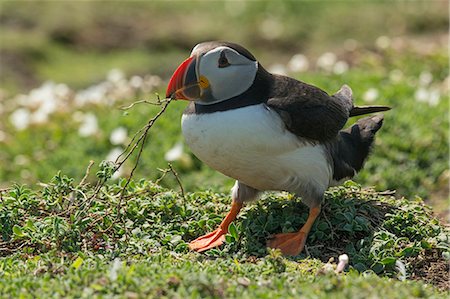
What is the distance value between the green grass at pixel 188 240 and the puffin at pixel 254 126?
199 mm

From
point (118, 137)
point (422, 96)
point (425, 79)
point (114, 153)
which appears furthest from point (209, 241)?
point (425, 79)

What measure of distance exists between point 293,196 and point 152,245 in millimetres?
1194

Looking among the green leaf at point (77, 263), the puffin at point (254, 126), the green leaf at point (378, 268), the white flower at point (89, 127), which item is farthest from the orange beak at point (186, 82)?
the white flower at point (89, 127)

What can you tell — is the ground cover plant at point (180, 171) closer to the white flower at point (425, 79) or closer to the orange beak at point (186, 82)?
the white flower at point (425, 79)


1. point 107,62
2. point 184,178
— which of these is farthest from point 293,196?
point 107,62

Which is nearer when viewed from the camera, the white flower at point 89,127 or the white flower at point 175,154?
the white flower at point 175,154

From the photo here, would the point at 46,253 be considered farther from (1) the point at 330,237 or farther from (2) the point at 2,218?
(1) the point at 330,237

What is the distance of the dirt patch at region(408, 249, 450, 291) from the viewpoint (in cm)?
484

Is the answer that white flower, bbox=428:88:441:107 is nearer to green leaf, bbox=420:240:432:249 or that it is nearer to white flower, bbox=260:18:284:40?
green leaf, bbox=420:240:432:249

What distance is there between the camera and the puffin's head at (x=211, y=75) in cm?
498

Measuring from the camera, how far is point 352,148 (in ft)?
19.2

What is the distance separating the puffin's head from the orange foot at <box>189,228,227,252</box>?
858mm

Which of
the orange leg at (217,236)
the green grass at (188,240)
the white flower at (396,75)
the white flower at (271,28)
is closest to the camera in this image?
the green grass at (188,240)

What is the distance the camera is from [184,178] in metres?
8.10
